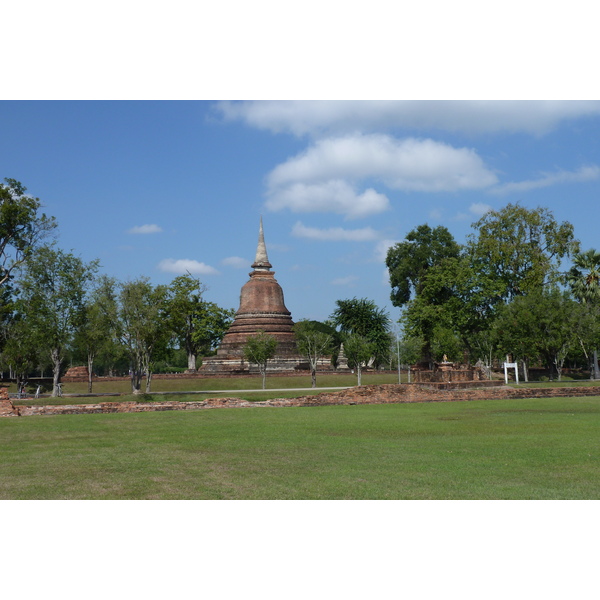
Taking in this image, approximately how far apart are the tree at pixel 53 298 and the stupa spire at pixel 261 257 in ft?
79.4

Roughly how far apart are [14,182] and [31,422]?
51.6 feet

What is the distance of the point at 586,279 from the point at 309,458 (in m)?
38.0

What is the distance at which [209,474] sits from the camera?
8164 mm

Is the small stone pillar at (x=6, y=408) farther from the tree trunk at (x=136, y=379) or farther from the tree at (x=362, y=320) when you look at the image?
the tree at (x=362, y=320)

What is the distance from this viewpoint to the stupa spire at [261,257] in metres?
51.2

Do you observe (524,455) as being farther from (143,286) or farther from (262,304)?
(262,304)

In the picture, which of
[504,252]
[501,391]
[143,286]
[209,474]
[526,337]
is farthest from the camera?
[504,252]

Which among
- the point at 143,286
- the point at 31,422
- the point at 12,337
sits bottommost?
the point at 31,422

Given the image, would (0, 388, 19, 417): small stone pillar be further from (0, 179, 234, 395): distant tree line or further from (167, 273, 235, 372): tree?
(167, 273, 235, 372): tree

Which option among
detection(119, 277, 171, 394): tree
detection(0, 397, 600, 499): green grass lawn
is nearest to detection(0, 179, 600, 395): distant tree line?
detection(119, 277, 171, 394): tree

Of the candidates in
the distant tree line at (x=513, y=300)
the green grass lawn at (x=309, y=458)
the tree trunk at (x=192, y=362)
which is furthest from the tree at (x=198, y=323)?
the green grass lawn at (x=309, y=458)

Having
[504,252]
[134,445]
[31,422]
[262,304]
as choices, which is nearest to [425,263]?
[504,252]

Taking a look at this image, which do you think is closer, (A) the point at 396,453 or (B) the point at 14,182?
A: (A) the point at 396,453

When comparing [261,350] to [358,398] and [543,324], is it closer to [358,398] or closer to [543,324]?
[358,398]
